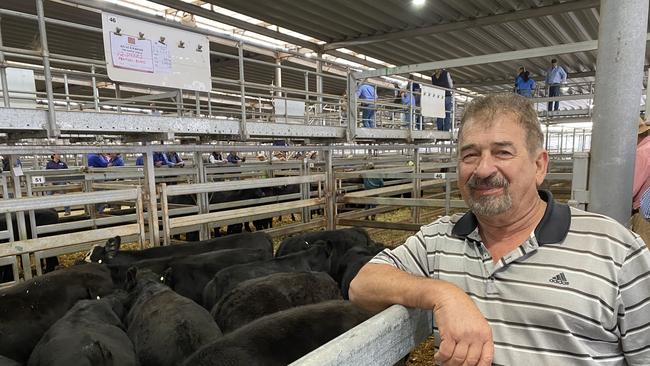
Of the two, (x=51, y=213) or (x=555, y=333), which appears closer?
(x=555, y=333)

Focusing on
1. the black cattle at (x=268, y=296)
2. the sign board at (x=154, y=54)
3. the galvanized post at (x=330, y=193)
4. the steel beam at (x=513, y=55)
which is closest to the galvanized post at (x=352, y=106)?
the galvanized post at (x=330, y=193)

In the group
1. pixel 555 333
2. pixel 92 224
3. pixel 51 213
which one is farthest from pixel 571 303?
pixel 51 213

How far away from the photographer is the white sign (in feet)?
11.4

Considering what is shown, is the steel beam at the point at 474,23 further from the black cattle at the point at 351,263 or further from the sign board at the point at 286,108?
the black cattle at the point at 351,263

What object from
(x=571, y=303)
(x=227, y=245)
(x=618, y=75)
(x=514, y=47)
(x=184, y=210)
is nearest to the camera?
(x=571, y=303)

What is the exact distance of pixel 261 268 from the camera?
4.04 m

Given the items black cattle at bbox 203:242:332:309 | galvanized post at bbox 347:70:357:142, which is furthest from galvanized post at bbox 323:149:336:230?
black cattle at bbox 203:242:332:309

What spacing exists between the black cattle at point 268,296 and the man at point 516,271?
1.77 meters

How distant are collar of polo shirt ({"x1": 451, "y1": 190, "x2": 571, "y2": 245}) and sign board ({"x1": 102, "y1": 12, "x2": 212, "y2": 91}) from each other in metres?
3.07

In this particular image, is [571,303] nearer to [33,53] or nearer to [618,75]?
[618,75]

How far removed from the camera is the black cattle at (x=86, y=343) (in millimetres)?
2361

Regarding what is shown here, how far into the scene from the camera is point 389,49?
13.9 m

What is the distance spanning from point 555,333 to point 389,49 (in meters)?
13.5

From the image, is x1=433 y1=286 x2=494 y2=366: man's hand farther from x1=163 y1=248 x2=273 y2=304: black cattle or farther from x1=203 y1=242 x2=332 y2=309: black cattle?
x1=163 y1=248 x2=273 y2=304: black cattle
